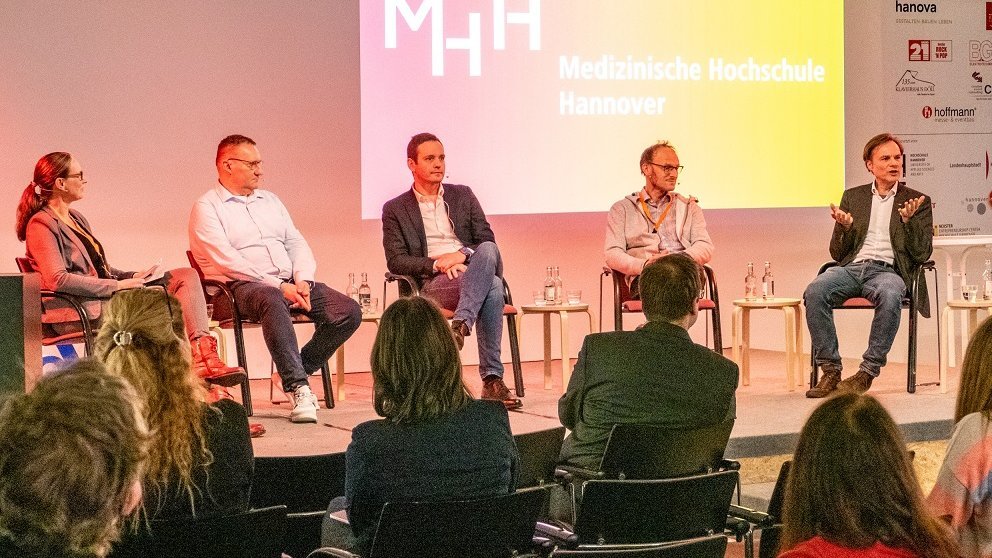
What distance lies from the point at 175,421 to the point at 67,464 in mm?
1079

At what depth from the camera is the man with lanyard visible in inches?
245

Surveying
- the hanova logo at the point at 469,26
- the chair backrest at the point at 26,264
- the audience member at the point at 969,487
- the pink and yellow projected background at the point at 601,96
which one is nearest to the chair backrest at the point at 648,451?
the audience member at the point at 969,487

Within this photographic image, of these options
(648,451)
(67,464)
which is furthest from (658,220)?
(67,464)

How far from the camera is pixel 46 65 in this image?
636 centimetres

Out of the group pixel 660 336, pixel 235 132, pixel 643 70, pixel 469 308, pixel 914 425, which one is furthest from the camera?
pixel 643 70

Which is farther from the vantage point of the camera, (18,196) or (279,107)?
(279,107)

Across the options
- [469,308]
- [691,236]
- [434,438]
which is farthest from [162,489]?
[691,236]

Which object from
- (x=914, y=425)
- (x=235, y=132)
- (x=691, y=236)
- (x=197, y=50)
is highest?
(x=197, y=50)

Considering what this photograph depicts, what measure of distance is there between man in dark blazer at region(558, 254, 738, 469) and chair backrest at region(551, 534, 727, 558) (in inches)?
24.7

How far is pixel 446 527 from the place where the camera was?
245 centimetres

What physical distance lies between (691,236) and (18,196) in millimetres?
3510

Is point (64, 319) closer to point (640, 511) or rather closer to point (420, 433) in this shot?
point (420, 433)

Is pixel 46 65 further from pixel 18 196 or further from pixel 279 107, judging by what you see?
pixel 279 107

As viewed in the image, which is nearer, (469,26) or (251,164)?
(251,164)
